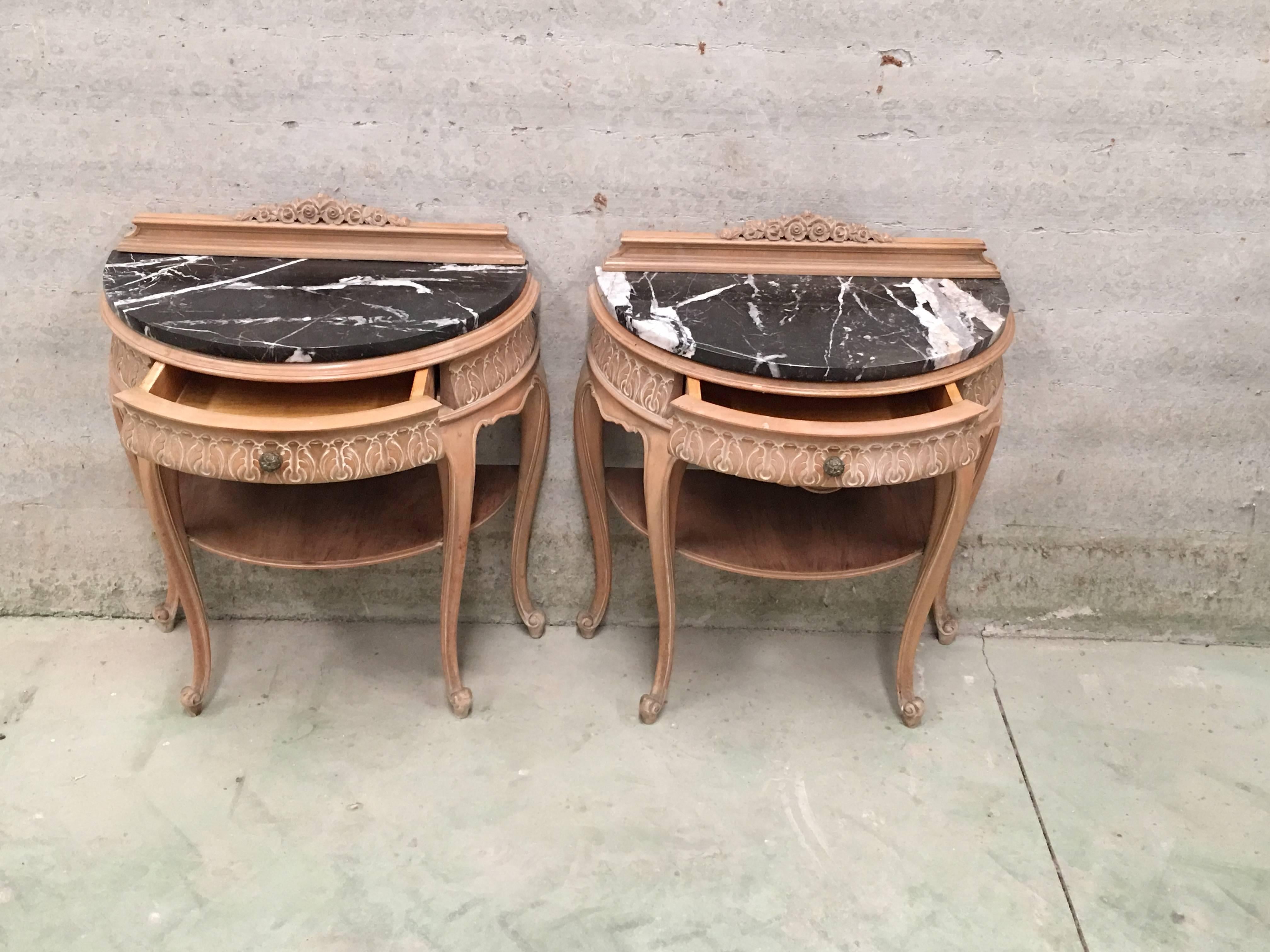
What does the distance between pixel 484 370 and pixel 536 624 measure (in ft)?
2.48

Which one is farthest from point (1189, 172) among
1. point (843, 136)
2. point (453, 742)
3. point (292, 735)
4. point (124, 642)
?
point (124, 642)

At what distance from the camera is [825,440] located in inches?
63.0

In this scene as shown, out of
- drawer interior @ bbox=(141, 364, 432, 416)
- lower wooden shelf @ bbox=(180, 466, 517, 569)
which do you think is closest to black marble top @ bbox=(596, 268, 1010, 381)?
drawer interior @ bbox=(141, 364, 432, 416)

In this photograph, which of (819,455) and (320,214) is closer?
(819,455)

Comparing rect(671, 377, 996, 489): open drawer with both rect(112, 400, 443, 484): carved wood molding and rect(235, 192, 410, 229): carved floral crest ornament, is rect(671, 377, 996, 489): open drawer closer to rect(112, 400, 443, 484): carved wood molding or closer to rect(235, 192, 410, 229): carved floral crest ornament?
rect(112, 400, 443, 484): carved wood molding

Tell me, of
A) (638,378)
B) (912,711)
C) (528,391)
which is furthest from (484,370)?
(912,711)

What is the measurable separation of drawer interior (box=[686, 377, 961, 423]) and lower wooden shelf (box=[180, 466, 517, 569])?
57 centimetres

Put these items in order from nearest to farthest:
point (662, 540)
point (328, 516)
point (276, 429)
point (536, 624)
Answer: point (276, 429) < point (662, 540) < point (328, 516) < point (536, 624)

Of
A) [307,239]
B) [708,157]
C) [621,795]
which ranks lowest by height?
[621,795]

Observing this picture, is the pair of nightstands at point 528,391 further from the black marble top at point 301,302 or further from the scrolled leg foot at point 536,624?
the scrolled leg foot at point 536,624

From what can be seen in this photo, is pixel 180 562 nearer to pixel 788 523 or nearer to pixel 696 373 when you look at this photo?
pixel 696 373

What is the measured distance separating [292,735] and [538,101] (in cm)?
134

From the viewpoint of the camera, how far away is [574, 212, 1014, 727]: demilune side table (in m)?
1.63

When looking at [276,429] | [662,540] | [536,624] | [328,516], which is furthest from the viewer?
[536,624]
